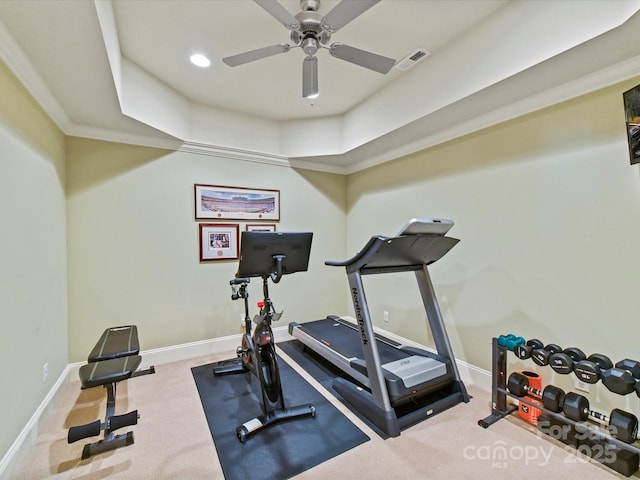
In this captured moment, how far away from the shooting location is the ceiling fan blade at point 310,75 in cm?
196

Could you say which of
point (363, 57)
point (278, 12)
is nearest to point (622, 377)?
point (363, 57)

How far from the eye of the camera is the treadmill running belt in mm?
2767

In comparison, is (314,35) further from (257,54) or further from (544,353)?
(544,353)

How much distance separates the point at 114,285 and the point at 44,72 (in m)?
1.97

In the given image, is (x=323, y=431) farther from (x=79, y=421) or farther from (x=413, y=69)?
(x=413, y=69)

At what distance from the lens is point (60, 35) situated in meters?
1.58

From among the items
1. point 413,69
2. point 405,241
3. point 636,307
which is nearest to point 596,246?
point 636,307

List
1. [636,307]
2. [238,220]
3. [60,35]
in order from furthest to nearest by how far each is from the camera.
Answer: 1. [238,220]
2. [636,307]
3. [60,35]

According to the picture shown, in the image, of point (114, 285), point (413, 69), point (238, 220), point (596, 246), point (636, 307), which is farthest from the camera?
point (238, 220)

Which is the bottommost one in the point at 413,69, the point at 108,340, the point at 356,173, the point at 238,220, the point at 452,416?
the point at 452,416

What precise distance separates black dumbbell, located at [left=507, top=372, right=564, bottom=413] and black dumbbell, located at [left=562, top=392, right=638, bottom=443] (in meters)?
0.04

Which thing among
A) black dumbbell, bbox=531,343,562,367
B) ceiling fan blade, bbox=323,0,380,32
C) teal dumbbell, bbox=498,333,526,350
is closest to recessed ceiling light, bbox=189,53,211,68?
ceiling fan blade, bbox=323,0,380,32

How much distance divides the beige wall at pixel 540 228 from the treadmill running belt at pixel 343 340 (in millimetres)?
636

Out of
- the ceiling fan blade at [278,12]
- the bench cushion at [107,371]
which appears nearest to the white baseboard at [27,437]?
the bench cushion at [107,371]
